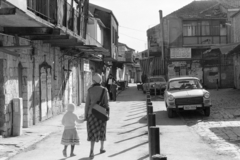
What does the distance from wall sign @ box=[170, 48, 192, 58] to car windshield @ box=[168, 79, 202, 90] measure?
59.3 feet

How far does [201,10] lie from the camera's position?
34.8 metres

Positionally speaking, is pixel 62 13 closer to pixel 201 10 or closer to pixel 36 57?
pixel 36 57

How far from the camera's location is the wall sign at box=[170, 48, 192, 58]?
104 feet

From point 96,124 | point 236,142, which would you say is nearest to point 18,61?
point 96,124

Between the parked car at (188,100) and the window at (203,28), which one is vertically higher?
the window at (203,28)

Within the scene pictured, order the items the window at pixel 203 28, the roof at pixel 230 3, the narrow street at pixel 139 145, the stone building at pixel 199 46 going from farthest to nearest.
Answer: the roof at pixel 230 3 < the window at pixel 203 28 < the stone building at pixel 199 46 < the narrow street at pixel 139 145

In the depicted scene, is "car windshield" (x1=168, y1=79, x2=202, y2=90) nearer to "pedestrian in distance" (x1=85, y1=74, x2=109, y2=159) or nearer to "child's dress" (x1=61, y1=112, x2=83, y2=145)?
"pedestrian in distance" (x1=85, y1=74, x2=109, y2=159)

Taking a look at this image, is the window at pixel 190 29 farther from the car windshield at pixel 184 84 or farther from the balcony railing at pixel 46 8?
the balcony railing at pixel 46 8

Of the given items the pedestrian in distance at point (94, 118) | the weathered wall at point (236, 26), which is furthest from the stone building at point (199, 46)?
the pedestrian in distance at point (94, 118)

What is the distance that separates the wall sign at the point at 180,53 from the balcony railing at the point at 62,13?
1618 centimetres

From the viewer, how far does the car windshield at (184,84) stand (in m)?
13.7

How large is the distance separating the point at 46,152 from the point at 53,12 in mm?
6054

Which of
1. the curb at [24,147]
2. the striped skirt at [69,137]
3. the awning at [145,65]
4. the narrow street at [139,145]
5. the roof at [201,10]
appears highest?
the roof at [201,10]

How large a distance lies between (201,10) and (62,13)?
2461 cm
